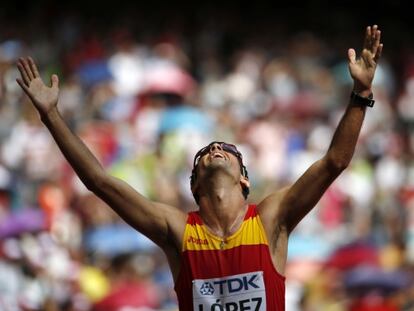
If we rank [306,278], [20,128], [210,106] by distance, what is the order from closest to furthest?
[306,278] < [20,128] < [210,106]

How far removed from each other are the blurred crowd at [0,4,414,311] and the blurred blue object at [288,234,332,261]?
2 centimetres

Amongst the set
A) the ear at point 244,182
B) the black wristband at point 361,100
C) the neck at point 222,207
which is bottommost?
the neck at point 222,207

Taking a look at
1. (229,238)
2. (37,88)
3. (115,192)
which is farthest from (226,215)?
(37,88)

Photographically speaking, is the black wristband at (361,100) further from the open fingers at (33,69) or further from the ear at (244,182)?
the open fingers at (33,69)

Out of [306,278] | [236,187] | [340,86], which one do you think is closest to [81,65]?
[340,86]

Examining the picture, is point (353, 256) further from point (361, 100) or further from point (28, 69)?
point (28, 69)

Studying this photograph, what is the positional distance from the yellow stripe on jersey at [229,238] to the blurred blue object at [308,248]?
22.4ft

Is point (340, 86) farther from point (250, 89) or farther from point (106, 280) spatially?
point (106, 280)

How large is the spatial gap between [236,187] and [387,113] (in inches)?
416

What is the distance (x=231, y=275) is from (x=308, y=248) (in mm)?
7407

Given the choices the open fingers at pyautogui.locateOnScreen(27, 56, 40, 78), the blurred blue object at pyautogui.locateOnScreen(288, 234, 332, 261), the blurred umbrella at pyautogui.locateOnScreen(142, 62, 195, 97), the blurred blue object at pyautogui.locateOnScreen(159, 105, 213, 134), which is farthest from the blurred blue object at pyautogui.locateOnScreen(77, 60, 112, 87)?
the open fingers at pyautogui.locateOnScreen(27, 56, 40, 78)

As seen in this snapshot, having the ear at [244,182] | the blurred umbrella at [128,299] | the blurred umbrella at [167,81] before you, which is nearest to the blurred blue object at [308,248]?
the blurred umbrella at [128,299]

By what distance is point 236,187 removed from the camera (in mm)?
7281

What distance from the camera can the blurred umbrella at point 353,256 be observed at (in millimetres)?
12820
